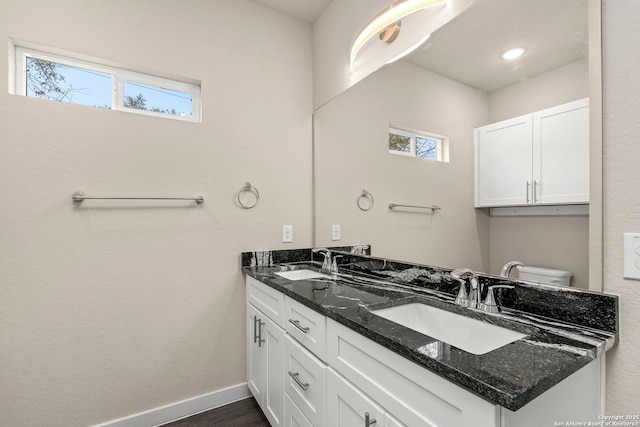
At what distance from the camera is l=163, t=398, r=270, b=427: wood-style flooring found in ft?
5.83

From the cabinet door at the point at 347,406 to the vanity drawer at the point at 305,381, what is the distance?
0.05m

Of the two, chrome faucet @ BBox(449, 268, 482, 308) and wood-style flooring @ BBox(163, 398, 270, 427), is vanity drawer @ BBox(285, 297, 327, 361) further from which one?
wood-style flooring @ BBox(163, 398, 270, 427)

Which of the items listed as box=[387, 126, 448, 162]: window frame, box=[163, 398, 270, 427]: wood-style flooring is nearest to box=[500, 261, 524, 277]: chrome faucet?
box=[387, 126, 448, 162]: window frame

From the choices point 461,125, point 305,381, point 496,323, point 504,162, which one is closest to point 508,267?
point 496,323

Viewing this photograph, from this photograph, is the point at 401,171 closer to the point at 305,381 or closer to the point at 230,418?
the point at 305,381

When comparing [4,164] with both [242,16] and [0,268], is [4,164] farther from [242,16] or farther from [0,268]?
[242,16]

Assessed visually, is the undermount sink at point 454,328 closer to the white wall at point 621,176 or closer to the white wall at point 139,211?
the white wall at point 621,176

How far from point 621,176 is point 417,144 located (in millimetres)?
780

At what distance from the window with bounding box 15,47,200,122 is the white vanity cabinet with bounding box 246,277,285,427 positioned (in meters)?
1.23

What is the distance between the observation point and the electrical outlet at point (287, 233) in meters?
2.21

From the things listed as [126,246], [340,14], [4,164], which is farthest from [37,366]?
[340,14]

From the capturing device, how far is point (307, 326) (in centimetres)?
131

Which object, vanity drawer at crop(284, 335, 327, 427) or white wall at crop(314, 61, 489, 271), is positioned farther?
white wall at crop(314, 61, 489, 271)

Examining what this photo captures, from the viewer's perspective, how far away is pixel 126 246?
1713mm
